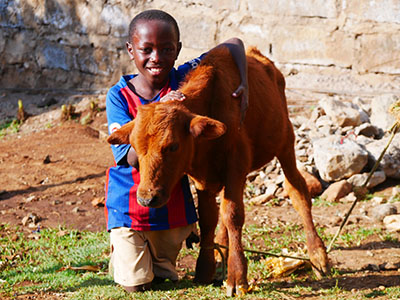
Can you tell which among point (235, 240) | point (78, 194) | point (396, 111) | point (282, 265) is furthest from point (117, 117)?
point (78, 194)

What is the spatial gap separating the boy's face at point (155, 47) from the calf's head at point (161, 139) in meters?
0.60

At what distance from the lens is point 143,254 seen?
5078mm

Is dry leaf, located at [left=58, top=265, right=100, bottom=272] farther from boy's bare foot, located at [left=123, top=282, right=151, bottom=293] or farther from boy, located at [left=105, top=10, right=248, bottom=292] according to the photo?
boy's bare foot, located at [left=123, top=282, right=151, bottom=293]

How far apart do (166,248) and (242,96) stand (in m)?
1.56

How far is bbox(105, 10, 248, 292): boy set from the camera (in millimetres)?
4668

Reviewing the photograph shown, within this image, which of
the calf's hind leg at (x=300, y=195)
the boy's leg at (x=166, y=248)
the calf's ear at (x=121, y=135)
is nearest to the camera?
the calf's ear at (x=121, y=135)

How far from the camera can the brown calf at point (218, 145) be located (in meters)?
4.03

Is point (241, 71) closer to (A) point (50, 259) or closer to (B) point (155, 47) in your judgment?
(B) point (155, 47)

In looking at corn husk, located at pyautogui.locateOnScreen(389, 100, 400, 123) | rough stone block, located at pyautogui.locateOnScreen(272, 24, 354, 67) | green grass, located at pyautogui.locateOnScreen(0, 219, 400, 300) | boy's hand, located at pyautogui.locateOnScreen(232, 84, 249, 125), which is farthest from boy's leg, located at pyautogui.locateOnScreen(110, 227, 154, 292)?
rough stone block, located at pyautogui.locateOnScreen(272, 24, 354, 67)

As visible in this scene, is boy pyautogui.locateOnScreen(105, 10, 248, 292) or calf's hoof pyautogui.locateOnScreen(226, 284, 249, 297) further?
boy pyautogui.locateOnScreen(105, 10, 248, 292)

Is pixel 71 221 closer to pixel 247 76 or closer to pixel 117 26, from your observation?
pixel 247 76

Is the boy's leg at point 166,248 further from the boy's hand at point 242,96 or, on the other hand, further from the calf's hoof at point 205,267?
the boy's hand at point 242,96

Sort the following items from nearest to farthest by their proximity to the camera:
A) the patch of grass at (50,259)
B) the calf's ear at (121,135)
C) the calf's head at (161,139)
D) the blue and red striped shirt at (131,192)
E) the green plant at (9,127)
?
the calf's head at (161,139) < the calf's ear at (121,135) < the blue and red striped shirt at (131,192) < the patch of grass at (50,259) < the green plant at (9,127)

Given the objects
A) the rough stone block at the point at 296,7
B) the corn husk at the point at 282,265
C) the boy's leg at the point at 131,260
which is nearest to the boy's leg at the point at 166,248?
the boy's leg at the point at 131,260
